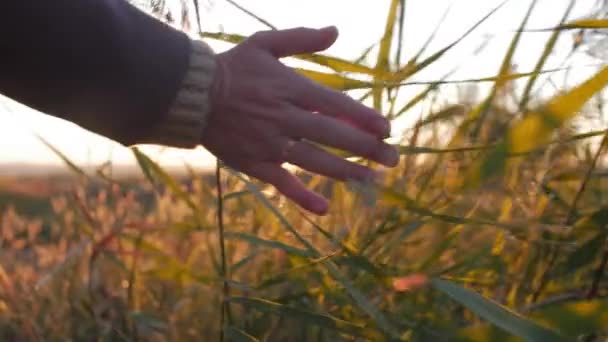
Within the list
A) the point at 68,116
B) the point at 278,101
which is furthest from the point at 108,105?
the point at 278,101

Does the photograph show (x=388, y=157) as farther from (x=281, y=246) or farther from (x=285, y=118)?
(x=281, y=246)

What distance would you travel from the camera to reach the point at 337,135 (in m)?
0.87

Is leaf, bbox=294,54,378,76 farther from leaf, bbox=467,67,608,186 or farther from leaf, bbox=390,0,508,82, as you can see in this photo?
leaf, bbox=467,67,608,186

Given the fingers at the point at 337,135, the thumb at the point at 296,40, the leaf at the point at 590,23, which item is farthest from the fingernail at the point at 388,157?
the leaf at the point at 590,23

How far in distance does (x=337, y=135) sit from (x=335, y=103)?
0.12 ft

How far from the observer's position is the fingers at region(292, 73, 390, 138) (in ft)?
2.90

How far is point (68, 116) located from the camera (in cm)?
92

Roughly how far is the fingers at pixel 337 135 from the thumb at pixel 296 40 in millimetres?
70

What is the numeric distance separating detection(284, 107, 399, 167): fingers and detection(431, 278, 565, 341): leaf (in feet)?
0.59

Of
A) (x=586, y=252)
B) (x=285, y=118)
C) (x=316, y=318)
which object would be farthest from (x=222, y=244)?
(x=586, y=252)

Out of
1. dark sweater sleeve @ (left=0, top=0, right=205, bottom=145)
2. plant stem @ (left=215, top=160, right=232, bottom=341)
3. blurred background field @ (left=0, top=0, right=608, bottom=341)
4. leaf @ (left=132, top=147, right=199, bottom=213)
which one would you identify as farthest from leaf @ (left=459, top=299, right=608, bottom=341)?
leaf @ (left=132, top=147, right=199, bottom=213)

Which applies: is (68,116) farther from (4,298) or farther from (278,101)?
(4,298)

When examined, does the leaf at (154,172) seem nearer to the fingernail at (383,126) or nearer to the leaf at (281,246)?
the leaf at (281,246)

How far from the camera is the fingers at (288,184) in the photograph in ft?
3.00
